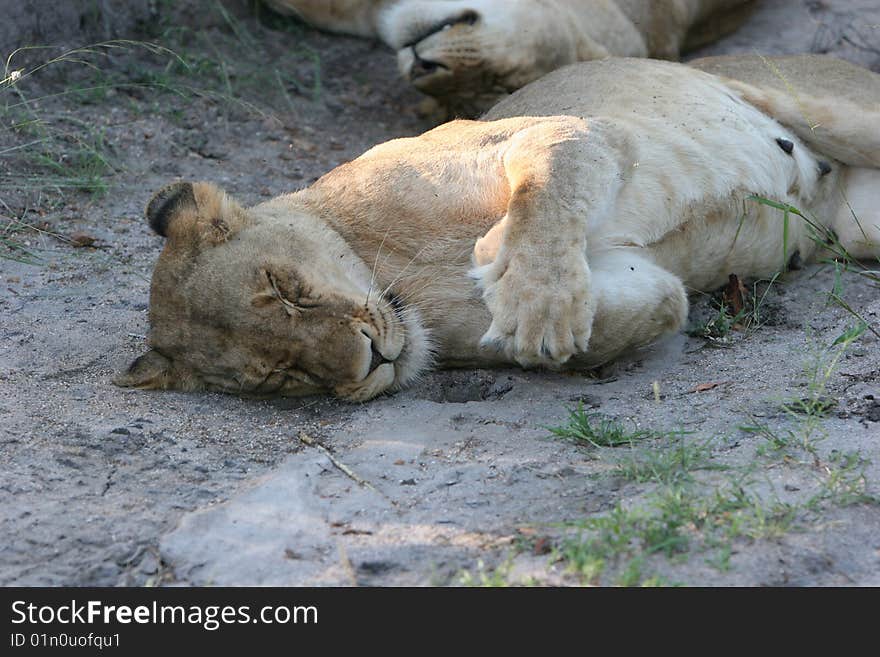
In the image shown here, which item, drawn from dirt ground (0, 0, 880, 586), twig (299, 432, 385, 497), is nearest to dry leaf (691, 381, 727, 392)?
dirt ground (0, 0, 880, 586)

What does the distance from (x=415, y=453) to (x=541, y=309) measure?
1.49 ft

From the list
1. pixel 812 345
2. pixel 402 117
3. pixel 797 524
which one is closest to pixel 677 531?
pixel 797 524

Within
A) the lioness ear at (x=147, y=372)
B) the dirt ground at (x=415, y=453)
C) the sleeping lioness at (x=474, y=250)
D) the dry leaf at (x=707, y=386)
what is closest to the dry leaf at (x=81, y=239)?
the dirt ground at (x=415, y=453)

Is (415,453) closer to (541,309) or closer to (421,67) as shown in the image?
(541,309)

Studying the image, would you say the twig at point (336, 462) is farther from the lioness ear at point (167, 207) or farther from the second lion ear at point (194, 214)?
the lioness ear at point (167, 207)

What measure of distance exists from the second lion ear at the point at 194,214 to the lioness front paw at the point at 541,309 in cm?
82

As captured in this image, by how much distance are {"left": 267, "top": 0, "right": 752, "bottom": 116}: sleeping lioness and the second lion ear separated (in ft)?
5.78

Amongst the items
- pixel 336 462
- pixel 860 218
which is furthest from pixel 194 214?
pixel 860 218

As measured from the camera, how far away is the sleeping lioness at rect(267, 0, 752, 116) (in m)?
5.00

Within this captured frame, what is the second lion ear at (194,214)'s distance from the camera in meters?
3.42

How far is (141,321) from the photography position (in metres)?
3.94

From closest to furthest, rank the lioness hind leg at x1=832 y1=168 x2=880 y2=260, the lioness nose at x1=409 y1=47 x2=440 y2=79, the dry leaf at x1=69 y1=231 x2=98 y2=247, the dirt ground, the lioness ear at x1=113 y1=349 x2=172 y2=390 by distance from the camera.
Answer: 1. the dirt ground
2. the lioness ear at x1=113 y1=349 x2=172 y2=390
3. the lioness hind leg at x1=832 y1=168 x2=880 y2=260
4. the dry leaf at x1=69 y1=231 x2=98 y2=247
5. the lioness nose at x1=409 y1=47 x2=440 y2=79

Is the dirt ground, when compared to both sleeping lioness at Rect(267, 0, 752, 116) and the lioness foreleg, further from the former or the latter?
sleeping lioness at Rect(267, 0, 752, 116)

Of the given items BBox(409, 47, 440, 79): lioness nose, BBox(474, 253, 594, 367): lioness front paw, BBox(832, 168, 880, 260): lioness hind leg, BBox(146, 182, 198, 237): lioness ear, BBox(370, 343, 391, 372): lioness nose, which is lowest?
BBox(832, 168, 880, 260): lioness hind leg
